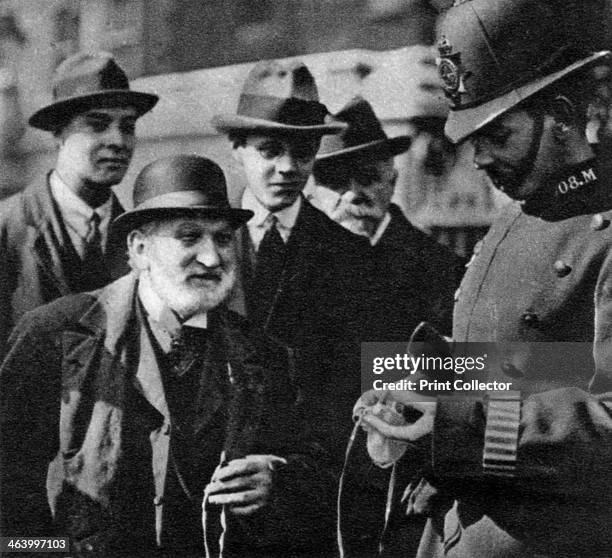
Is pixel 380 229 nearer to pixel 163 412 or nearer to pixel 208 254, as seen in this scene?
pixel 208 254

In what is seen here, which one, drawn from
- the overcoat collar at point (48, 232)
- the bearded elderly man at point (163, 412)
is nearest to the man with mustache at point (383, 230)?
the bearded elderly man at point (163, 412)

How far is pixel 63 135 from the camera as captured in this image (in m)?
5.75

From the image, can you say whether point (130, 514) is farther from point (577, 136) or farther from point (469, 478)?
point (577, 136)

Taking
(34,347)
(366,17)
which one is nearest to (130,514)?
(34,347)

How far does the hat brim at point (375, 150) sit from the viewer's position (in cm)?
536

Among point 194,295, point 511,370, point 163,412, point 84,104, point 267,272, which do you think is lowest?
point 163,412

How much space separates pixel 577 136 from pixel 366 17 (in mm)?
1255

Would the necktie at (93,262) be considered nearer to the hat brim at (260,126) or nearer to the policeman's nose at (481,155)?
the hat brim at (260,126)

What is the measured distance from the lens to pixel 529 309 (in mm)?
4988

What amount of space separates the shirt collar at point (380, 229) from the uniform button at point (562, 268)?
3.03 ft

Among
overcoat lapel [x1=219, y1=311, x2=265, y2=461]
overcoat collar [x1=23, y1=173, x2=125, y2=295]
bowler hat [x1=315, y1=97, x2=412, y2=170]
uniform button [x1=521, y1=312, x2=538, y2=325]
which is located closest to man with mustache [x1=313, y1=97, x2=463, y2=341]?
bowler hat [x1=315, y1=97, x2=412, y2=170]

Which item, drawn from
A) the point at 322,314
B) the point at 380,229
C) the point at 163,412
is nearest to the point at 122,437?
the point at 163,412

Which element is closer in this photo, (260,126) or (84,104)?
(260,126)

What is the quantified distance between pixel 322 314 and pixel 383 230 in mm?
534
